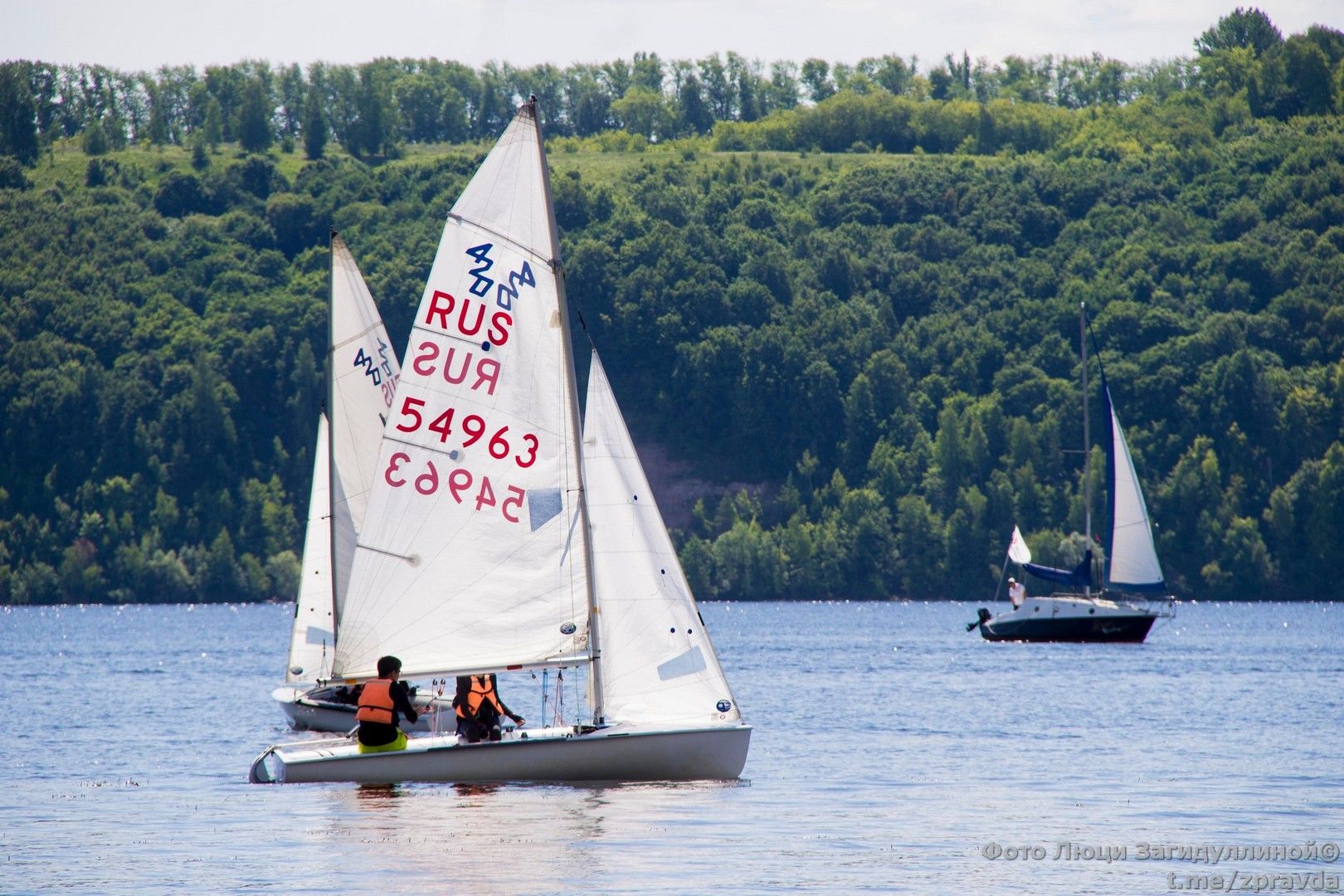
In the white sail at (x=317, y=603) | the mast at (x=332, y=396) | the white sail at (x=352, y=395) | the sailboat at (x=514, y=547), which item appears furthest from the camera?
the white sail at (x=317, y=603)

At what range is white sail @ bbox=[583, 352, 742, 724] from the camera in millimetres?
27000

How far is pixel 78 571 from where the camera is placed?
506ft

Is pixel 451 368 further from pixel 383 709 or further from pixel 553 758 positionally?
pixel 553 758

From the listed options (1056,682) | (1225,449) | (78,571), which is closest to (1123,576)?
(1056,682)

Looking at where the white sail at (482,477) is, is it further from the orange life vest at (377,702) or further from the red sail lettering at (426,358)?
the orange life vest at (377,702)

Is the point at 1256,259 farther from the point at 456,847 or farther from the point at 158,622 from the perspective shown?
the point at 456,847

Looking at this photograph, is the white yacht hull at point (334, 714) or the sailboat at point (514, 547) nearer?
the sailboat at point (514, 547)

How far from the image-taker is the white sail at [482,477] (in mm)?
26781

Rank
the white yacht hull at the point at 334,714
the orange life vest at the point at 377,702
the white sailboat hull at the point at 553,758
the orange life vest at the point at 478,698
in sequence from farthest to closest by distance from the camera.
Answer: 1. the white yacht hull at the point at 334,714
2. the orange life vest at the point at 478,698
3. the orange life vest at the point at 377,702
4. the white sailboat hull at the point at 553,758

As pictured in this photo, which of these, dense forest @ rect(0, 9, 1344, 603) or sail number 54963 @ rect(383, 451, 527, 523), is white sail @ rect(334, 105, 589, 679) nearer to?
sail number 54963 @ rect(383, 451, 527, 523)

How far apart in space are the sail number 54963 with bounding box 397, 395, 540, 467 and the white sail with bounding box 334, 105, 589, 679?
0.05 ft

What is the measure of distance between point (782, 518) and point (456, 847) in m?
143

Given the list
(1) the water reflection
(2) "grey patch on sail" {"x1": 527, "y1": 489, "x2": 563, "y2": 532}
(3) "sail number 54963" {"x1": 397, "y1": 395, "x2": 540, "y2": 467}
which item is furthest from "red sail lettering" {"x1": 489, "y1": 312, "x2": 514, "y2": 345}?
(1) the water reflection

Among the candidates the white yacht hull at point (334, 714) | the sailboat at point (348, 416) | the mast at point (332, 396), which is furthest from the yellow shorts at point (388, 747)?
the mast at point (332, 396)
